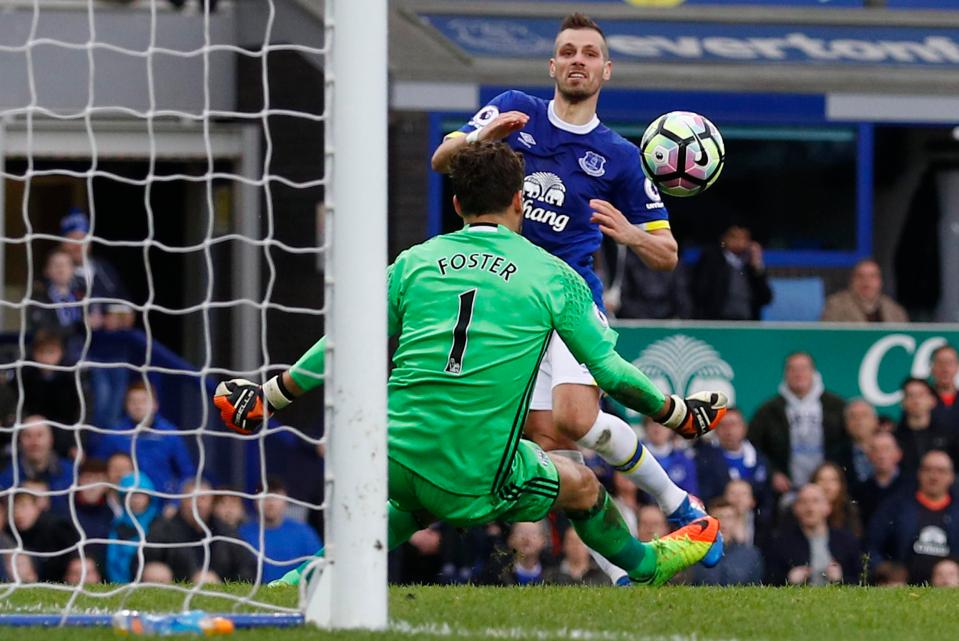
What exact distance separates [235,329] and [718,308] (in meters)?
4.46

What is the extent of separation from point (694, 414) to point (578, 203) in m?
1.33

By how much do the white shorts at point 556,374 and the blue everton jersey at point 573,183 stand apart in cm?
30

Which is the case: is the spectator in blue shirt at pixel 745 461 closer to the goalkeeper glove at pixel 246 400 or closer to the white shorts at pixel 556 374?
the white shorts at pixel 556 374

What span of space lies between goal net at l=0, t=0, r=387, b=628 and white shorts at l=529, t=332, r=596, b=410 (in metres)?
1.16

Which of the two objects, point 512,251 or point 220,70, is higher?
point 220,70

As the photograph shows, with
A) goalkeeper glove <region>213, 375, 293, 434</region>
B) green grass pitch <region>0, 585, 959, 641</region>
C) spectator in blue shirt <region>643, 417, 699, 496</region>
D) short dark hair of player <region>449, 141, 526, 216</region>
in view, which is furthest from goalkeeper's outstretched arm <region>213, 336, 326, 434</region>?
spectator in blue shirt <region>643, 417, 699, 496</region>

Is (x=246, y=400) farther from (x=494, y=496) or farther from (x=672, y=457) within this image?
(x=672, y=457)

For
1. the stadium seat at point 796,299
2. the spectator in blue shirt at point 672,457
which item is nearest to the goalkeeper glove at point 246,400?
the spectator in blue shirt at point 672,457

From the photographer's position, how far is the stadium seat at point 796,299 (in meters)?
14.8

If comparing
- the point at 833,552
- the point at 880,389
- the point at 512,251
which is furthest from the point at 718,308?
the point at 512,251

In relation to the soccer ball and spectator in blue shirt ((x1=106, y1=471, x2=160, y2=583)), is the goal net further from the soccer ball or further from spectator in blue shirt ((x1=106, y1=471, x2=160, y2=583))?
the soccer ball

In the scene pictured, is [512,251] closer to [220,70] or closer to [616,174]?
[616,174]

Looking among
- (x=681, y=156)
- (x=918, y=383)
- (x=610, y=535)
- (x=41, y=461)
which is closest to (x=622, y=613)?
(x=610, y=535)

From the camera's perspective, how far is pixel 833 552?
1145 centimetres
